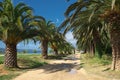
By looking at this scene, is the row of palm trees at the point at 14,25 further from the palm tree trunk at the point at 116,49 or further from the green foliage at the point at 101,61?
the palm tree trunk at the point at 116,49

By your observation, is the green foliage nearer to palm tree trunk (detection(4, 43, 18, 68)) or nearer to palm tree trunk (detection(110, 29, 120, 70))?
palm tree trunk (detection(110, 29, 120, 70))

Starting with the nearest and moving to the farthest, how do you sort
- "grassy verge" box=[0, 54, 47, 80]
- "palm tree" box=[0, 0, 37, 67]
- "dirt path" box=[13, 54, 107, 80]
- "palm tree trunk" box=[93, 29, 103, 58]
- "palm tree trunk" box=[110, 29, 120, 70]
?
"dirt path" box=[13, 54, 107, 80] → "palm tree trunk" box=[110, 29, 120, 70] → "grassy verge" box=[0, 54, 47, 80] → "palm tree" box=[0, 0, 37, 67] → "palm tree trunk" box=[93, 29, 103, 58]

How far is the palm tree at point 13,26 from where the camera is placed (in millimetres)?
22156

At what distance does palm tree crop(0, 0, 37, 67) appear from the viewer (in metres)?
22.2

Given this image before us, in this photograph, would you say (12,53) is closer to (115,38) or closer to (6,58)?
(6,58)

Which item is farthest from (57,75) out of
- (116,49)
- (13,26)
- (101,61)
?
(101,61)

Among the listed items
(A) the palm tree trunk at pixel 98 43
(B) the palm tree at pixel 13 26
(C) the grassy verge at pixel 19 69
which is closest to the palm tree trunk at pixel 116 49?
(C) the grassy verge at pixel 19 69

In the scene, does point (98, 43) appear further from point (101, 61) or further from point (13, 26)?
point (13, 26)

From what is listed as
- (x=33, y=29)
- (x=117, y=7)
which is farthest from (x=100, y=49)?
(x=117, y=7)

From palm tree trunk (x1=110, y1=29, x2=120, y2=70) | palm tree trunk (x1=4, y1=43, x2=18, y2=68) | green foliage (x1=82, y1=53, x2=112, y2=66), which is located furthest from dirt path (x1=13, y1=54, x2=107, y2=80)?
green foliage (x1=82, y1=53, x2=112, y2=66)

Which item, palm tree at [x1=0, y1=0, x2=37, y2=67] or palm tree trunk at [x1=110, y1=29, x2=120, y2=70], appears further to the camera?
palm tree at [x1=0, y1=0, x2=37, y2=67]

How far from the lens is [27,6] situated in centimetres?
2328

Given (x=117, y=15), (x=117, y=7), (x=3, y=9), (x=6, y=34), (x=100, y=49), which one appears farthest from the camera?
(x=100, y=49)

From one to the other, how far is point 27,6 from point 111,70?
32.0 ft
